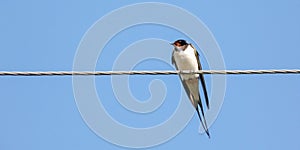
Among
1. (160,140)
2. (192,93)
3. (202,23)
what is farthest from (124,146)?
(202,23)

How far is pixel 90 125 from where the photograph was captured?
22.2 ft

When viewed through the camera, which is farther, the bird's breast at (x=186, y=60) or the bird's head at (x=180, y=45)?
the bird's head at (x=180, y=45)

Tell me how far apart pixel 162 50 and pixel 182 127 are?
0.81 metres

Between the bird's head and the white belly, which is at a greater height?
the bird's head

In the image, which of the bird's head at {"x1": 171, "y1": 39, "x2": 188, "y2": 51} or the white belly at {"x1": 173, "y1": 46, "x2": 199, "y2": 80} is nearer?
the white belly at {"x1": 173, "y1": 46, "x2": 199, "y2": 80}

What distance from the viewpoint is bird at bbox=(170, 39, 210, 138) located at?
6.88m

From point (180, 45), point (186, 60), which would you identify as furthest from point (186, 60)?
point (180, 45)

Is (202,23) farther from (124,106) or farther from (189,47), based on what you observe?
(124,106)

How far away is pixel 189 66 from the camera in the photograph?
6848 mm

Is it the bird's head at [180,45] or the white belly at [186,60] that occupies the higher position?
the bird's head at [180,45]

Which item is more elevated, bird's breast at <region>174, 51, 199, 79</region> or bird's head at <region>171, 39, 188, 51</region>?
bird's head at <region>171, 39, 188, 51</region>

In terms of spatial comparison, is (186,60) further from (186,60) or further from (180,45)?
(180,45)

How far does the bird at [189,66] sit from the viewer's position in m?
6.88

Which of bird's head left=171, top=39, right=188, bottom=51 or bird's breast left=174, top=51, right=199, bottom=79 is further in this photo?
bird's head left=171, top=39, right=188, bottom=51
